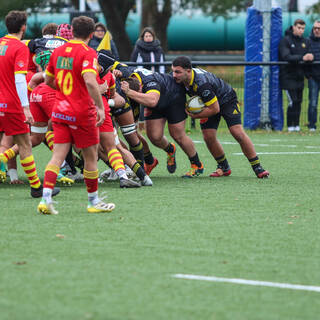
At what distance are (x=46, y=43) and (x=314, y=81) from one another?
8.55m

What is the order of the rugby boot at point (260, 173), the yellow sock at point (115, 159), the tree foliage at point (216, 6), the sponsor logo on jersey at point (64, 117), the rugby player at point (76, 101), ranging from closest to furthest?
1. the rugby player at point (76, 101)
2. the sponsor logo on jersey at point (64, 117)
3. the yellow sock at point (115, 159)
4. the rugby boot at point (260, 173)
5. the tree foliage at point (216, 6)

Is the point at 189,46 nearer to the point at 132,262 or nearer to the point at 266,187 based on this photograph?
the point at 266,187

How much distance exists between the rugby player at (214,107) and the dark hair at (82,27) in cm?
293

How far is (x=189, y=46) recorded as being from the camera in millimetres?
40375

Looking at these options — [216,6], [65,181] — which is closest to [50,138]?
[65,181]

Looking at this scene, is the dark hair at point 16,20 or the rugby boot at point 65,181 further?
the rugby boot at point 65,181

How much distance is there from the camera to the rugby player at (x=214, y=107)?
33.2ft

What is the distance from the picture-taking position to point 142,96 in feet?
32.1

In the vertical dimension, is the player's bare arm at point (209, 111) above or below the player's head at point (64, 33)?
below

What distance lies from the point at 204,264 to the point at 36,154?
8.37 meters

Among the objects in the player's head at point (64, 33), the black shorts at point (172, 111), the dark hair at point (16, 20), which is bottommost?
the black shorts at point (172, 111)

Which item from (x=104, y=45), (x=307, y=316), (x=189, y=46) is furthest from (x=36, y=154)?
(x=189, y=46)

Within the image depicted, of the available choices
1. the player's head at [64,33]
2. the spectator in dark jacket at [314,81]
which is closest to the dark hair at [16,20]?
the player's head at [64,33]

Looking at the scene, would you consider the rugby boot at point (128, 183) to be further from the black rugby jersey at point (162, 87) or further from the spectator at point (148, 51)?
the spectator at point (148, 51)
